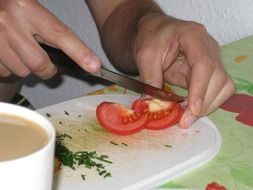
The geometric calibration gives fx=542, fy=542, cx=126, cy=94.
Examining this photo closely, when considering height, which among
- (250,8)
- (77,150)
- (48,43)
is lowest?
(250,8)

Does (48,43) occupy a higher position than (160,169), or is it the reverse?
(48,43)

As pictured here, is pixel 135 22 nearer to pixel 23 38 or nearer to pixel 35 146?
pixel 23 38

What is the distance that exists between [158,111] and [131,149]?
92 millimetres

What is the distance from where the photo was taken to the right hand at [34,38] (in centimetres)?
65

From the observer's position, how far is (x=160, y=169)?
2.06 feet

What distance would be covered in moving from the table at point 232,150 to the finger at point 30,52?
0.16 metres

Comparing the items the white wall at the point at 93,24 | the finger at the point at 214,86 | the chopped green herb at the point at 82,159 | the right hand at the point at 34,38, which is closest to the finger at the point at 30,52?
the right hand at the point at 34,38

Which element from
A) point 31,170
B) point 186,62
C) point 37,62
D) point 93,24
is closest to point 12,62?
point 37,62

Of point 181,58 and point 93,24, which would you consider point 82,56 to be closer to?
point 181,58

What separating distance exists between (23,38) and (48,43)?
3cm

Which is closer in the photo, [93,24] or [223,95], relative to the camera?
[223,95]

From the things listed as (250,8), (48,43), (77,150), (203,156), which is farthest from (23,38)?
(250,8)

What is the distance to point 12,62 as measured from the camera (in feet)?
2.38

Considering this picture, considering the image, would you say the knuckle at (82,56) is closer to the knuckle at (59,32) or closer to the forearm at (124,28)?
the knuckle at (59,32)
